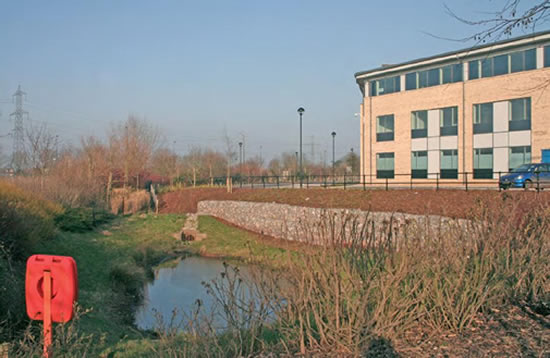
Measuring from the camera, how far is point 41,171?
82.6 ft

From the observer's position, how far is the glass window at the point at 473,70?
3421 centimetres

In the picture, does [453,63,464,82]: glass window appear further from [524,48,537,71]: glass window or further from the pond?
the pond

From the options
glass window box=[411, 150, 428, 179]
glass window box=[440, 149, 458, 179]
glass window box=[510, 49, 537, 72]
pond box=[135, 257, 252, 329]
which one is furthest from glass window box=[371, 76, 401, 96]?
pond box=[135, 257, 252, 329]

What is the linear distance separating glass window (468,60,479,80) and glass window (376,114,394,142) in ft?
24.3

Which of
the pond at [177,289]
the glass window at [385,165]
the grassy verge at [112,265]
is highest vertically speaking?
the glass window at [385,165]

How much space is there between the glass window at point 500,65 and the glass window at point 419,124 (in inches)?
242

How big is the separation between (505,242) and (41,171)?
24844mm

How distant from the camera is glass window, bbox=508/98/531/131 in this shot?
105 feet

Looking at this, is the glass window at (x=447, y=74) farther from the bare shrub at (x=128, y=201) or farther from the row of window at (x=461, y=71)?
the bare shrub at (x=128, y=201)

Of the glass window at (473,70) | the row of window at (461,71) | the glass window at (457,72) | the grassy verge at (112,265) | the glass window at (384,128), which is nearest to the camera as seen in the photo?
the grassy verge at (112,265)

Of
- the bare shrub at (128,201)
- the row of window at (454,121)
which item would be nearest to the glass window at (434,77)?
the row of window at (454,121)

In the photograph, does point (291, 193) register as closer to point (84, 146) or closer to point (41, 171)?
point (41, 171)

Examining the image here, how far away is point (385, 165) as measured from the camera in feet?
130

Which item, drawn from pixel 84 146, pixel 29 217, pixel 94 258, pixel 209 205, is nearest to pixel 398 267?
pixel 29 217
